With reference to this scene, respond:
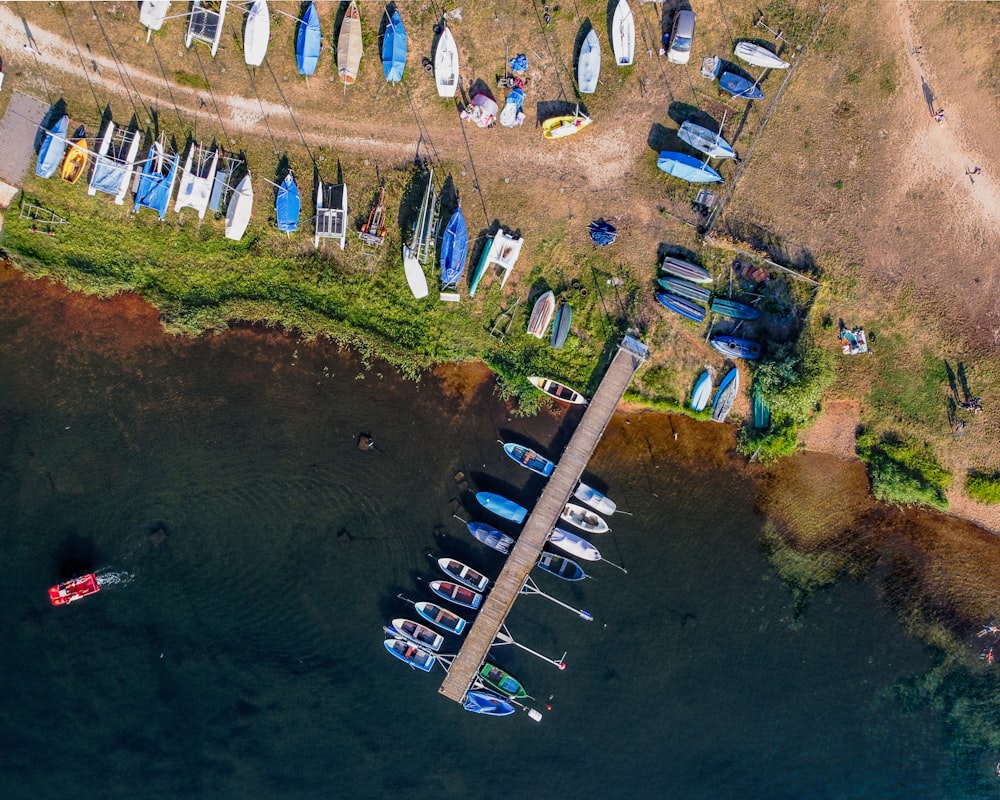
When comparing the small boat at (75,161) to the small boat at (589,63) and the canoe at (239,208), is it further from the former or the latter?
the small boat at (589,63)

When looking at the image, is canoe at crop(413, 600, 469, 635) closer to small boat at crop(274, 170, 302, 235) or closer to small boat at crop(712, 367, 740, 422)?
small boat at crop(712, 367, 740, 422)

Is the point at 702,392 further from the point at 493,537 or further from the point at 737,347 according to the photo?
the point at 493,537

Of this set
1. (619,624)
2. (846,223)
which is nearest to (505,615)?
(619,624)

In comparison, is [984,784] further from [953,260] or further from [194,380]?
[194,380]

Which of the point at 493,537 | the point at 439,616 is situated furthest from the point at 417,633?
the point at 493,537

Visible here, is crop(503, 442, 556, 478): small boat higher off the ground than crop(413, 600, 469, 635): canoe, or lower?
higher

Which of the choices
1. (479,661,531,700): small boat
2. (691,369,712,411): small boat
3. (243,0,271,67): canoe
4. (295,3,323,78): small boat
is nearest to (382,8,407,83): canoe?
(295,3,323,78): small boat
